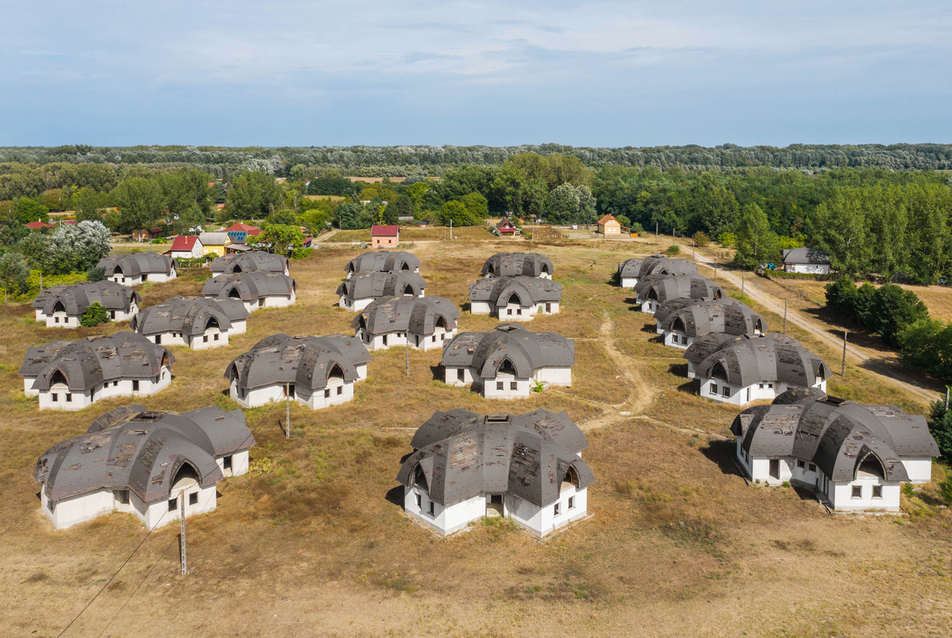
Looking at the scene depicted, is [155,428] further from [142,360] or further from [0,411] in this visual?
[0,411]

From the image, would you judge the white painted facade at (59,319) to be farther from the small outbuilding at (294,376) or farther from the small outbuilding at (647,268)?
the small outbuilding at (647,268)

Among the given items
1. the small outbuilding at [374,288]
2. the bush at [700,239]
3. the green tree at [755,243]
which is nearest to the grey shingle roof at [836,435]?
the small outbuilding at [374,288]

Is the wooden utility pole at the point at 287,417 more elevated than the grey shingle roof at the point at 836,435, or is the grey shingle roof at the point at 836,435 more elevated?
the grey shingle roof at the point at 836,435

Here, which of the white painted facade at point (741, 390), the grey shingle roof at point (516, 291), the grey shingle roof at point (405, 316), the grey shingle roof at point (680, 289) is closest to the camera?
the white painted facade at point (741, 390)

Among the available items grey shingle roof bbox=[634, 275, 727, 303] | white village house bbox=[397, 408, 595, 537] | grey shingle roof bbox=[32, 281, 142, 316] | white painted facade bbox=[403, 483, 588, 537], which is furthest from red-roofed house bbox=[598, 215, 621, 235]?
white painted facade bbox=[403, 483, 588, 537]

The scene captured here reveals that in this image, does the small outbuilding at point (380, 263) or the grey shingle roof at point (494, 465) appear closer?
the grey shingle roof at point (494, 465)

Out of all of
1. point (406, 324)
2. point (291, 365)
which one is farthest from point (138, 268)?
point (291, 365)

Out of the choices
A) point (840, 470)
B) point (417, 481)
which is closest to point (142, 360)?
point (417, 481)

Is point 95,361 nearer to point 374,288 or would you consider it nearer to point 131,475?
point 131,475
